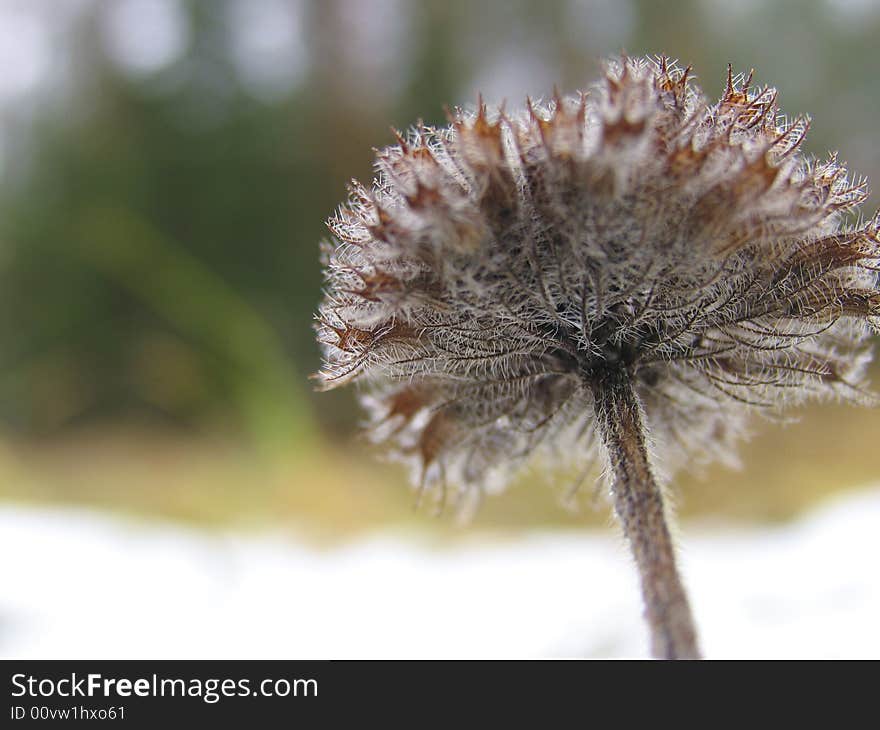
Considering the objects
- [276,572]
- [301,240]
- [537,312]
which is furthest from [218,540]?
[537,312]

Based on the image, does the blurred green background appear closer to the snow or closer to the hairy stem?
the snow

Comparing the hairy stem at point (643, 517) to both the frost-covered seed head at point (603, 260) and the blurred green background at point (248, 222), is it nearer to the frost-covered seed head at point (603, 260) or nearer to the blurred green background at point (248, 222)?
the frost-covered seed head at point (603, 260)

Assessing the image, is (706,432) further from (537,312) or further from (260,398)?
(260,398)

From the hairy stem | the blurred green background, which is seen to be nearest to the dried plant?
the hairy stem

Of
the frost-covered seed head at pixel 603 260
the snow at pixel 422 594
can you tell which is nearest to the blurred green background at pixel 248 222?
the snow at pixel 422 594

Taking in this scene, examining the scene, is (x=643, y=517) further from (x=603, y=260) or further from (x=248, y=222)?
(x=248, y=222)
